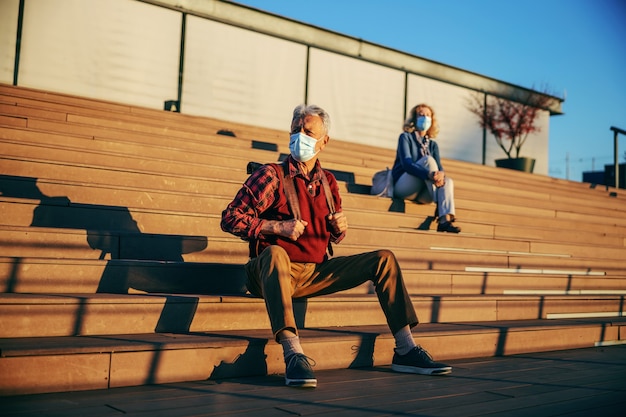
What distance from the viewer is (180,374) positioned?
2.92m

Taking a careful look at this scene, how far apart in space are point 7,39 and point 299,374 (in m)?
8.54

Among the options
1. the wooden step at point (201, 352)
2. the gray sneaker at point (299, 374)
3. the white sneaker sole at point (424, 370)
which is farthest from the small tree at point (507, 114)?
the gray sneaker at point (299, 374)

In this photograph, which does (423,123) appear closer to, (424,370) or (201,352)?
(424,370)

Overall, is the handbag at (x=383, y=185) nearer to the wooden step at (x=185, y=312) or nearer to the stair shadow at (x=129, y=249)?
the wooden step at (x=185, y=312)

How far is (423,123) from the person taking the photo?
6.35 meters

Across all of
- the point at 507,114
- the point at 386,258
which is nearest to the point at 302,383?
the point at 386,258

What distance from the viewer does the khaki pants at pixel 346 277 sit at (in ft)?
10.5

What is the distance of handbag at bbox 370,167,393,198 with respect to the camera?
21.5 feet

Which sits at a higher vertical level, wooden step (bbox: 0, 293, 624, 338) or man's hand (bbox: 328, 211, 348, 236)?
man's hand (bbox: 328, 211, 348, 236)

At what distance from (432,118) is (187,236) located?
3.17 metres

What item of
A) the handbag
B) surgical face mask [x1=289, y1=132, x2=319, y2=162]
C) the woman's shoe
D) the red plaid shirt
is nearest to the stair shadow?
the red plaid shirt

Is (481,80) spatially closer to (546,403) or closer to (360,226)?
(360,226)

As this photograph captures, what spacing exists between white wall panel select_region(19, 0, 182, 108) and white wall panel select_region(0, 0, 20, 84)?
0.49 ft

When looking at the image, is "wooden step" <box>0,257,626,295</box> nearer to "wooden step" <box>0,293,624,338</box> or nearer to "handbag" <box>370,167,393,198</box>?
"wooden step" <box>0,293,624,338</box>
